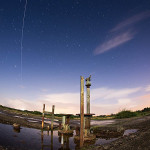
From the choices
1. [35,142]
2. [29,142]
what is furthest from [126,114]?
[29,142]

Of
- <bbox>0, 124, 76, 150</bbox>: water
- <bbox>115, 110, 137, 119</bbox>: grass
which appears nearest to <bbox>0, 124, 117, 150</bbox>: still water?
<bbox>0, 124, 76, 150</bbox>: water

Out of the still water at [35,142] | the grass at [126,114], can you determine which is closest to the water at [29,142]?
the still water at [35,142]

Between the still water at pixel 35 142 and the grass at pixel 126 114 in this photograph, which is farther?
the grass at pixel 126 114

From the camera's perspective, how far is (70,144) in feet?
35.8

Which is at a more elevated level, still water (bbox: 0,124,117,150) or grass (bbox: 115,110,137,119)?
grass (bbox: 115,110,137,119)

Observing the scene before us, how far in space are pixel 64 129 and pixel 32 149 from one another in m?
5.52

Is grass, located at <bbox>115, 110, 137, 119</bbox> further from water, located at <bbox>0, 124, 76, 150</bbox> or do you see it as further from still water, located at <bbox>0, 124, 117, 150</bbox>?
water, located at <bbox>0, 124, 76, 150</bbox>

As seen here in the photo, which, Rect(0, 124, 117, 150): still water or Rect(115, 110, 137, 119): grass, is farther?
Rect(115, 110, 137, 119): grass

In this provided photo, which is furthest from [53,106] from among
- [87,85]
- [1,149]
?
[1,149]

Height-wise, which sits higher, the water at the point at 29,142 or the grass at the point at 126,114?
the grass at the point at 126,114

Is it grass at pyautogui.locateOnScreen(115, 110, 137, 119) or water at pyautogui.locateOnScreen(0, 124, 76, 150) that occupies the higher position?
grass at pyautogui.locateOnScreen(115, 110, 137, 119)

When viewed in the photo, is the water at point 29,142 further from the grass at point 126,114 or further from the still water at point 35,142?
the grass at point 126,114

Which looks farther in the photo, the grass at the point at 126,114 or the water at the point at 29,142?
the grass at the point at 126,114

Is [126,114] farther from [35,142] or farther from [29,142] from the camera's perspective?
[29,142]
